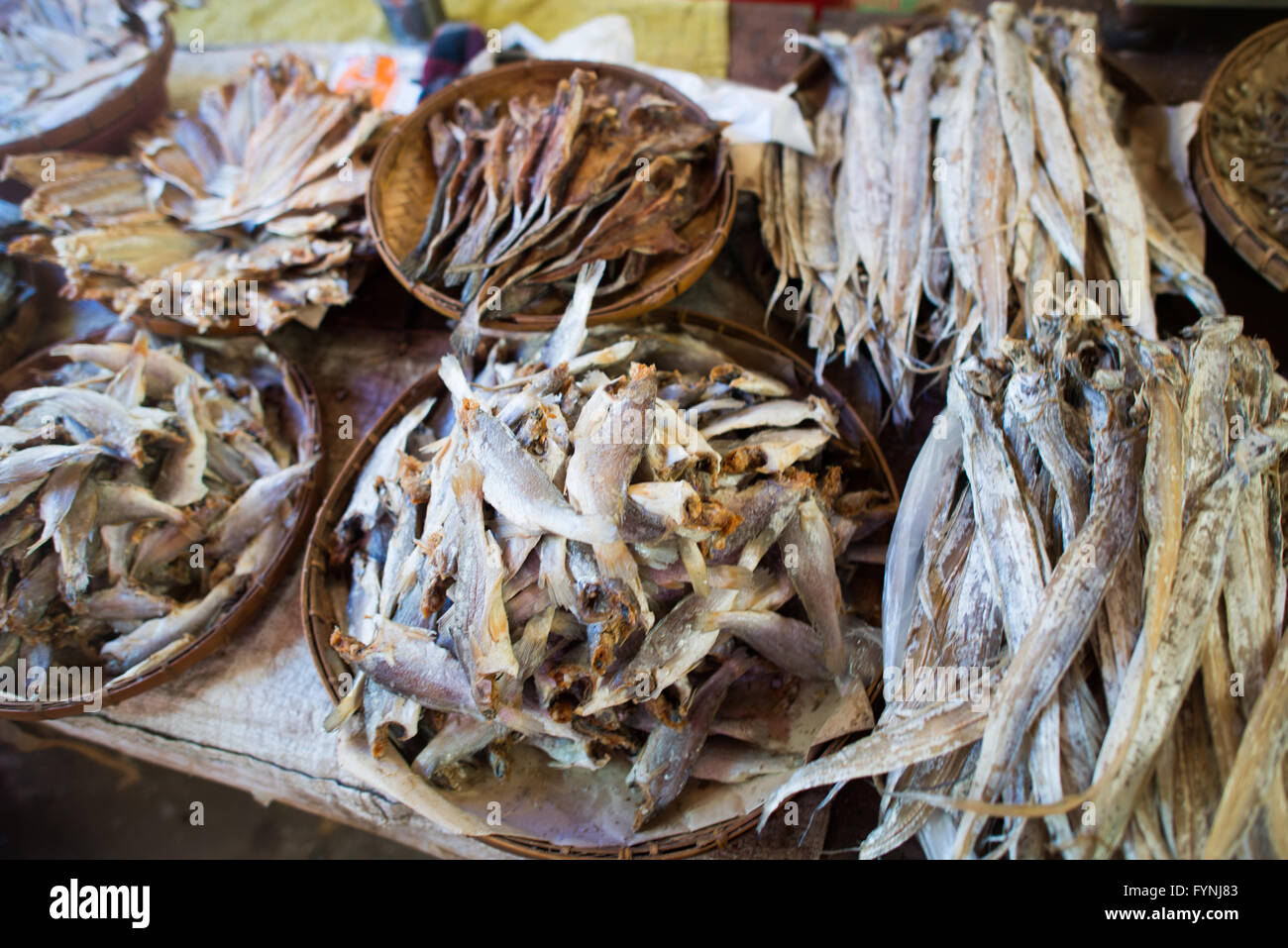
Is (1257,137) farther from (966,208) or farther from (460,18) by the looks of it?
(460,18)

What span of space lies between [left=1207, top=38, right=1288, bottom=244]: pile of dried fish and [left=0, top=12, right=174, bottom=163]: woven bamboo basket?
10.4 ft

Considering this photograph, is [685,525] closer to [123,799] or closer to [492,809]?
[492,809]

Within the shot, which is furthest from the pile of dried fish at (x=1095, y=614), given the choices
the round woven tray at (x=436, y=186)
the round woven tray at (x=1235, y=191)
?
the round woven tray at (x=436, y=186)

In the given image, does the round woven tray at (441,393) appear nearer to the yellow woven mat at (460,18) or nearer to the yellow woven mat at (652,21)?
the yellow woven mat at (652,21)

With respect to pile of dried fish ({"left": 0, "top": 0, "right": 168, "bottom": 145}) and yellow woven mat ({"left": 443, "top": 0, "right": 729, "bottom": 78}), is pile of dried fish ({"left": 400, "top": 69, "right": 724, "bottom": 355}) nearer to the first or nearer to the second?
yellow woven mat ({"left": 443, "top": 0, "right": 729, "bottom": 78})

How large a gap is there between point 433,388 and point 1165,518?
1653 mm

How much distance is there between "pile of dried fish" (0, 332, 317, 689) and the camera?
1.75 metres

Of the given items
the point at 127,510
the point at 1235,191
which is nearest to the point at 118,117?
the point at 127,510

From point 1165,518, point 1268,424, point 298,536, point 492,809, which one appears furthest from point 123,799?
point 1268,424

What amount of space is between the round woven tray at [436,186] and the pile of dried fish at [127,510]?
0.64m

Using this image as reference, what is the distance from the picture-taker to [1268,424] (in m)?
1.45

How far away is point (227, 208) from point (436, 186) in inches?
24.6

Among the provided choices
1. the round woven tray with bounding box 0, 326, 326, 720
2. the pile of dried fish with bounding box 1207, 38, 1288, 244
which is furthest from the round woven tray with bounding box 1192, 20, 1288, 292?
the round woven tray with bounding box 0, 326, 326, 720

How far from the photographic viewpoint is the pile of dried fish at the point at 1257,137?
6.99 ft
